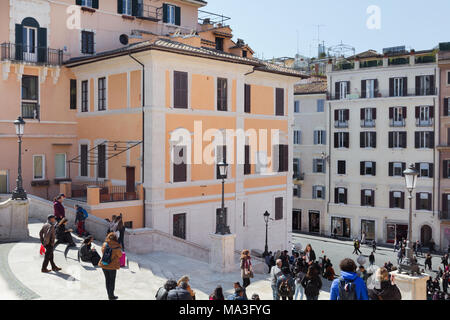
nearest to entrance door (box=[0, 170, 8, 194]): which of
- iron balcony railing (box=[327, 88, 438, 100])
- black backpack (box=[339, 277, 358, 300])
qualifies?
black backpack (box=[339, 277, 358, 300])

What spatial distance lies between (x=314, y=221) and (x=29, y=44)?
1283 inches

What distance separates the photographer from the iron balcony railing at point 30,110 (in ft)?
86.3

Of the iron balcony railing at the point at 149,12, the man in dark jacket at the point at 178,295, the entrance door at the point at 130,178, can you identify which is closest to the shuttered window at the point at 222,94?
the entrance door at the point at 130,178

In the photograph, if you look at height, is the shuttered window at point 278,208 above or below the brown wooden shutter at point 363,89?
below

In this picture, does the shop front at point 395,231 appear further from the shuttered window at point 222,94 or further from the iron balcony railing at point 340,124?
the shuttered window at point 222,94

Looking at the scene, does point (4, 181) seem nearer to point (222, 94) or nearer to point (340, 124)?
point (222, 94)

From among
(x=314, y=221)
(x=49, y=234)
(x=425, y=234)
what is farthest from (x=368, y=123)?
(x=49, y=234)

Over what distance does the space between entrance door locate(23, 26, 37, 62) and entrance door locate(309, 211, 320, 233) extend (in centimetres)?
3183

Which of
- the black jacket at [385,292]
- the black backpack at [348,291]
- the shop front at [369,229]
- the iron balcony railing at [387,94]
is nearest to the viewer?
the black backpack at [348,291]

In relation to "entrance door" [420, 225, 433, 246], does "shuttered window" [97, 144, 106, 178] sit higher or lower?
higher

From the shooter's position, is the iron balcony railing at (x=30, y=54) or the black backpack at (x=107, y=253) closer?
the black backpack at (x=107, y=253)

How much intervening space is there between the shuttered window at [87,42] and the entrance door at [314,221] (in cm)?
2909

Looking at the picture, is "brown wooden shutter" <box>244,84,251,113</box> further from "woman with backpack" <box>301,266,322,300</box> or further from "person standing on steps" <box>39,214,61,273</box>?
"woman with backpack" <box>301,266,322,300</box>

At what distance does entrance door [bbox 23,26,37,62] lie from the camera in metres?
26.3
